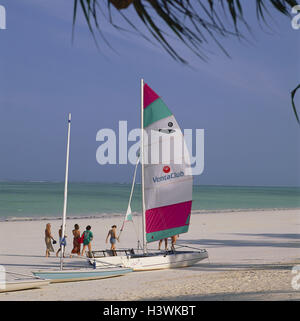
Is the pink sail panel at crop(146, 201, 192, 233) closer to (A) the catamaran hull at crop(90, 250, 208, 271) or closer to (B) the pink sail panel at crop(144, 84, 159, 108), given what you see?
(A) the catamaran hull at crop(90, 250, 208, 271)

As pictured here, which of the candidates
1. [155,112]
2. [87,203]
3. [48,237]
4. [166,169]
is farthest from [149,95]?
[87,203]

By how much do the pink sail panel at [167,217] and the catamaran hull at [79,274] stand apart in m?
1.79

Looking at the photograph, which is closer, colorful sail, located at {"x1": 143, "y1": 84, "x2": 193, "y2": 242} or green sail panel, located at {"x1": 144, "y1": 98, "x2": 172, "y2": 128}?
colorful sail, located at {"x1": 143, "y1": 84, "x2": 193, "y2": 242}

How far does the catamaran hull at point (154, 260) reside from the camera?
1288cm

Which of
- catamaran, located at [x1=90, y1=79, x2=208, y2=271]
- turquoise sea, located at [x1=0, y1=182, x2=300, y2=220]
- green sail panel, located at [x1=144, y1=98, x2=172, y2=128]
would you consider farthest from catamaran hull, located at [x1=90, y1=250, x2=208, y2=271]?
turquoise sea, located at [x1=0, y1=182, x2=300, y2=220]

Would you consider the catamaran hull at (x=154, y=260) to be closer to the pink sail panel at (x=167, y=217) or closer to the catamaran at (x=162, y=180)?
the catamaran at (x=162, y=180)

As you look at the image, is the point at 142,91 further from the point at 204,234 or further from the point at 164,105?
the point at 204,234

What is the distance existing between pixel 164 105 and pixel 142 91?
809mm

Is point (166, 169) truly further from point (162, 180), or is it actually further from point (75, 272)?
point (75, 272)

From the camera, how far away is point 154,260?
13.2m

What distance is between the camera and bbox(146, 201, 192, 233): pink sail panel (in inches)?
551

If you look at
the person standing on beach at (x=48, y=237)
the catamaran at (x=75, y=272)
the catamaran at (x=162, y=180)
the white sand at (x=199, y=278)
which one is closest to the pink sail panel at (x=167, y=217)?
the catamaran at (x=162, y=180)

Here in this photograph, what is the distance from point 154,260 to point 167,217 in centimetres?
149
